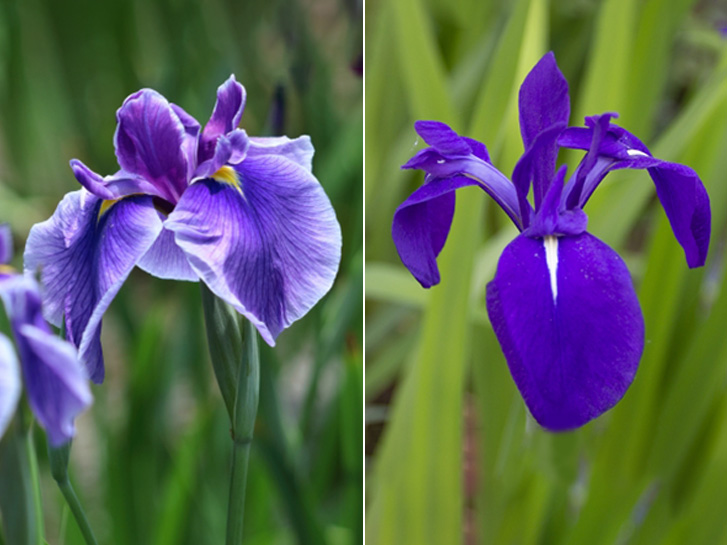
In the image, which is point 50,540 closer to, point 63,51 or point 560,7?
point 63,51

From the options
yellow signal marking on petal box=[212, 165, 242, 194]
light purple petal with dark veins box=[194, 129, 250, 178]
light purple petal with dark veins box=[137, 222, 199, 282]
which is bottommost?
light purple petal with dark veins box=[137, 222, 199, 282]

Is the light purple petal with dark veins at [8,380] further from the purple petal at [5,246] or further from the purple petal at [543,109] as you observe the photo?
the purple petal at [543,109]

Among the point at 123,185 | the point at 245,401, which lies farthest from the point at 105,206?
the point at 245,401

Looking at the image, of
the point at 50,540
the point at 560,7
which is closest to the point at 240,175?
the point at 50,540

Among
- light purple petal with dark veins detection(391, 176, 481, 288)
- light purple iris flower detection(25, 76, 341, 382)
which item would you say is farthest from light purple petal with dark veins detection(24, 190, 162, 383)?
light purple petal with dark veins detection(391, 176, 481, 288)

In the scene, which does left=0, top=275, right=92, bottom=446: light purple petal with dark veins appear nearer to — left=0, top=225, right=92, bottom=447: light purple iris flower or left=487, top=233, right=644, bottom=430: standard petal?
left=0, top=225, right=92, bottom=447: light purple iris flower

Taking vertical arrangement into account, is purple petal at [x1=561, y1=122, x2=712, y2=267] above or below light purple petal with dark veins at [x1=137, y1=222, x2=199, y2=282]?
above

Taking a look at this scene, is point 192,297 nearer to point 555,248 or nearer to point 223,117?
point 223,117
